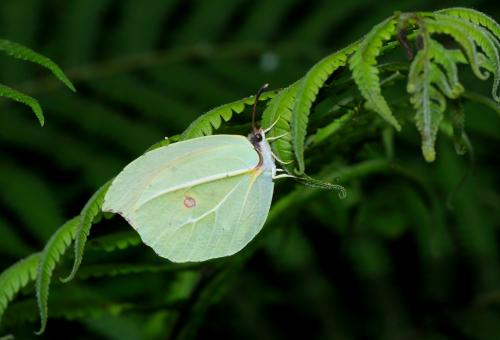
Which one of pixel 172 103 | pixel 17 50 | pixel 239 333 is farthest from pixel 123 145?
pixel 17 50

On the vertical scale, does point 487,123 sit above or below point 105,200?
below

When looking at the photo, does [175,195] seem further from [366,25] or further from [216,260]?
[366,25]

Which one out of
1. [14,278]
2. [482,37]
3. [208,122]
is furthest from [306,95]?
[14,278]


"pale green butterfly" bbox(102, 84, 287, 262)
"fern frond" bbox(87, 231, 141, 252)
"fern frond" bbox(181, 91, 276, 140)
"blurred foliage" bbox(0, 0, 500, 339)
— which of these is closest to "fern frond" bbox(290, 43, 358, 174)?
"fern frond" bbox(181, 91, 276, 140)

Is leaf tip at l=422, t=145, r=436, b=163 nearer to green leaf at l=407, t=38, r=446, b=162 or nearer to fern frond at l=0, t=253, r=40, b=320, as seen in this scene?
green leaf at l=407, t=38, r=446, b=162

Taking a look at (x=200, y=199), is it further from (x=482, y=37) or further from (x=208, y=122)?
(x=482, y=37)

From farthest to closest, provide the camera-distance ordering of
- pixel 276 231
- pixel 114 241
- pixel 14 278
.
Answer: pixel 276 231 → pixel 114 241 → pixel 14 278

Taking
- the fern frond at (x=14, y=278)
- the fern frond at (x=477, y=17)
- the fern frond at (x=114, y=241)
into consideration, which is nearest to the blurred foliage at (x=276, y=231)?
the fern frond at (x=114, y=241)
